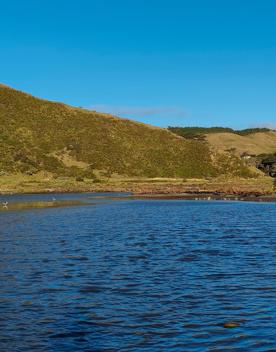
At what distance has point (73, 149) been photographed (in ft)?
371

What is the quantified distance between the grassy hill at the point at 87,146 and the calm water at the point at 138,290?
76.1 metres

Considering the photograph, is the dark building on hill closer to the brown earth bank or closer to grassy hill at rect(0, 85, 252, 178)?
grassy hill at rect(0, 85, 252, 178)

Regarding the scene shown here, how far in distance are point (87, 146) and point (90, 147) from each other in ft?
2.29

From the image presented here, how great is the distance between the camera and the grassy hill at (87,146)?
10456 cm

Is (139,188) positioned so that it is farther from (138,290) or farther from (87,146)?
(138,290)

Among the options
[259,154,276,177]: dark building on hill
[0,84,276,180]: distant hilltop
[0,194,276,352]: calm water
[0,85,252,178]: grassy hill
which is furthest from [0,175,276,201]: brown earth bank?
[259,154,276,177]: dark building on hill

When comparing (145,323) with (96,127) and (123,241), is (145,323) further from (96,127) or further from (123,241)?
(96,127)

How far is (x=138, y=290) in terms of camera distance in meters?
14.2

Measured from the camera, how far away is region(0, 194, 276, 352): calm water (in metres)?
10.2

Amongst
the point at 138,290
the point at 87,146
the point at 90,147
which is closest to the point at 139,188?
the point at 90,147

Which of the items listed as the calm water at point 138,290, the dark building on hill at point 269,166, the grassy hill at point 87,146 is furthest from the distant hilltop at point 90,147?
the calm water at point 138,290

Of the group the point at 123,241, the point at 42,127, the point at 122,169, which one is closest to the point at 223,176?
the point at 122,169

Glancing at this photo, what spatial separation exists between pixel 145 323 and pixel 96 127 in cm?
11767

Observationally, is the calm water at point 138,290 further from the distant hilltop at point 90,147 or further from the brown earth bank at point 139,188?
the distant hilltop at point 90,147
